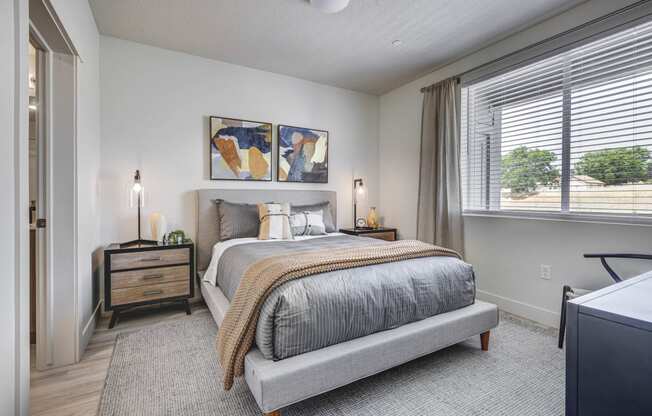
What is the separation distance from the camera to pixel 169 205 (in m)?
3.19

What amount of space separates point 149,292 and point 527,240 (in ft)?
11.3

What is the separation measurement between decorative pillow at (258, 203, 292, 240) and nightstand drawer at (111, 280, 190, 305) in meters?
0.85

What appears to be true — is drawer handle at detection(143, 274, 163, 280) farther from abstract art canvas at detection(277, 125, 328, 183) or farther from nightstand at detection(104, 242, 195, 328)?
abstract art canvas at detection(277, 125, 328, 183)

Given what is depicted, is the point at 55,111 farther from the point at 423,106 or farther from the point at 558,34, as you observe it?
the point at 558,34

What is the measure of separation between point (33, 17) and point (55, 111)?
0.55 m

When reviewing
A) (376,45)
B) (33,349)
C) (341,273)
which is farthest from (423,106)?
(33,349)

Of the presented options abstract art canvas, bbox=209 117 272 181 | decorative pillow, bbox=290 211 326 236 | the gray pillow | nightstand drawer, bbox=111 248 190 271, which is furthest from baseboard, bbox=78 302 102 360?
decorative pillow, bbox=290 211 326 236

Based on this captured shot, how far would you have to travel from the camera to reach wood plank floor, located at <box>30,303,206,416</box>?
5.29ft

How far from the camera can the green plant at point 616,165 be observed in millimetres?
2162

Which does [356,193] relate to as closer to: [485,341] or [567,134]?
[567,134]

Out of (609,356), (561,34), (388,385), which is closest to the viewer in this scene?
(609,356)

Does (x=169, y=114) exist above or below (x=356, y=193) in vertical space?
above

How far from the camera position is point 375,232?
4.00m

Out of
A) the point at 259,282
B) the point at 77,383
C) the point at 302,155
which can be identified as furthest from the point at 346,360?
the point at 302,155
